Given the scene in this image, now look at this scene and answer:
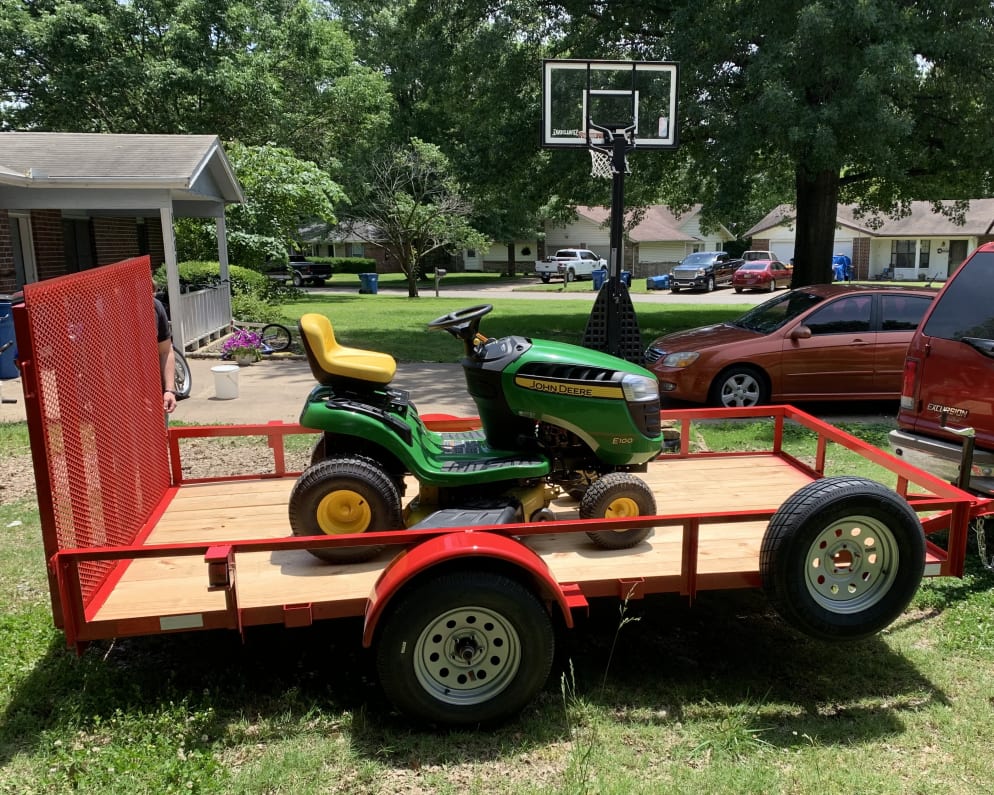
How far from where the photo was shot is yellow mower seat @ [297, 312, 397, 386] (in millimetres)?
4383

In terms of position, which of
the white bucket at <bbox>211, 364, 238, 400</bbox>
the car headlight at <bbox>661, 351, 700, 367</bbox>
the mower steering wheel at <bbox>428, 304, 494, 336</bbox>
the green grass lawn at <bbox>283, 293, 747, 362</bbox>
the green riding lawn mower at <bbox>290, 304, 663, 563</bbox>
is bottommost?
the green grass lawn at <bbox>283, 293, 747, 362</bbox>

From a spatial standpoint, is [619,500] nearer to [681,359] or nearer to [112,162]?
[681,359]

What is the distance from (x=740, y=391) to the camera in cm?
997

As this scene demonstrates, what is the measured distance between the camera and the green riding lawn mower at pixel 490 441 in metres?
4.21

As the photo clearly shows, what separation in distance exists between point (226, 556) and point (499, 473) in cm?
153

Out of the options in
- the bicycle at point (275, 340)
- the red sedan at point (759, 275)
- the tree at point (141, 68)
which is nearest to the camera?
the bicycle at point (275, 340)

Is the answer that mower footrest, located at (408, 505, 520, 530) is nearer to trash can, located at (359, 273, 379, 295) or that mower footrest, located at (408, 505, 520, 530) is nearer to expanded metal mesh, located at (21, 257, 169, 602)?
expanded metal mesh, located at (21, 257, 169, 602)

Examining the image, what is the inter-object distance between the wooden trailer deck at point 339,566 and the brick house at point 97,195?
29.8 ft

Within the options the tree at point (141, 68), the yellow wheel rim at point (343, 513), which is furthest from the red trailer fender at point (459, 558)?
the tree at point (141, 68)

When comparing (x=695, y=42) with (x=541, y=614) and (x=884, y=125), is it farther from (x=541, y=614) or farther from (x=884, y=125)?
(x=541, y=614)

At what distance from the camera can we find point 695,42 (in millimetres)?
13695

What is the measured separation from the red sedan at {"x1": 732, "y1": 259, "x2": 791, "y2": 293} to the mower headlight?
3557 centimetres

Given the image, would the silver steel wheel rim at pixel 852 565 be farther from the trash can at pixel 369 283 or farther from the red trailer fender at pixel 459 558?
the trash can at pixel 369 283

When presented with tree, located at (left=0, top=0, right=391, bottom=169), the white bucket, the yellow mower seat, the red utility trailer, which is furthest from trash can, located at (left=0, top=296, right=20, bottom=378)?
tree, located at (left=0, top=0, right=391, bottom=169)
